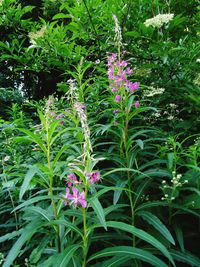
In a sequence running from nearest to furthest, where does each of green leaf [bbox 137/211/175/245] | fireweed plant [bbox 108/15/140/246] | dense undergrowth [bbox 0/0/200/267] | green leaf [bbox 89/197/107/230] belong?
1. green leaf [bbox 89/197/107/230]
2. dense undergrowth [bbox 0/0/200/267]
3. green leaf [bbox 137/211/175/245]
4. fireweed plant [bbox 108/15/140/246]

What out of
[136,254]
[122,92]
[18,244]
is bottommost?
[136,254]

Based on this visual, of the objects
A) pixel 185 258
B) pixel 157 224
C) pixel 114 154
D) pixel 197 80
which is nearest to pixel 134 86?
pixel 114 154

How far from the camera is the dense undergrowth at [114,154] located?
1545 mm

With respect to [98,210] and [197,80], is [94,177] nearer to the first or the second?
[98,210]

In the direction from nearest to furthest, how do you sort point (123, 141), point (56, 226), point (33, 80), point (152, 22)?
1. point (56, 226)
2. point (123, 141)
3. point (152, 22)
4. point (33, 80)

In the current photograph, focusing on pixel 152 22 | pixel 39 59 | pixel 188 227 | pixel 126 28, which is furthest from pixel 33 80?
pixel 188 227

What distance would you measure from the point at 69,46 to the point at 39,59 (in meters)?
0.60

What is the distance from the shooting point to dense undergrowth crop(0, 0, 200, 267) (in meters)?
1.54

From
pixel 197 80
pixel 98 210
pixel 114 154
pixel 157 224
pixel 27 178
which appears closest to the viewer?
pixel 98 210

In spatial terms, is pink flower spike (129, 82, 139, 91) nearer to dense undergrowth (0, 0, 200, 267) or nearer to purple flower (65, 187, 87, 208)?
dense undergrowth (0, 0, 200, 267)

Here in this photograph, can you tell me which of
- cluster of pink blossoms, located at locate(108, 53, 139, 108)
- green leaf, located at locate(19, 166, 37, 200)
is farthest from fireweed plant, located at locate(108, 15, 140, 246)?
green leaf, located at locate(19, 166, 37, 200)

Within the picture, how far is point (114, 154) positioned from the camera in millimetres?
2215

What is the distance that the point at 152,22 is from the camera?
2594mm

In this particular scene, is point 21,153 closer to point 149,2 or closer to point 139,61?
point 139,61
